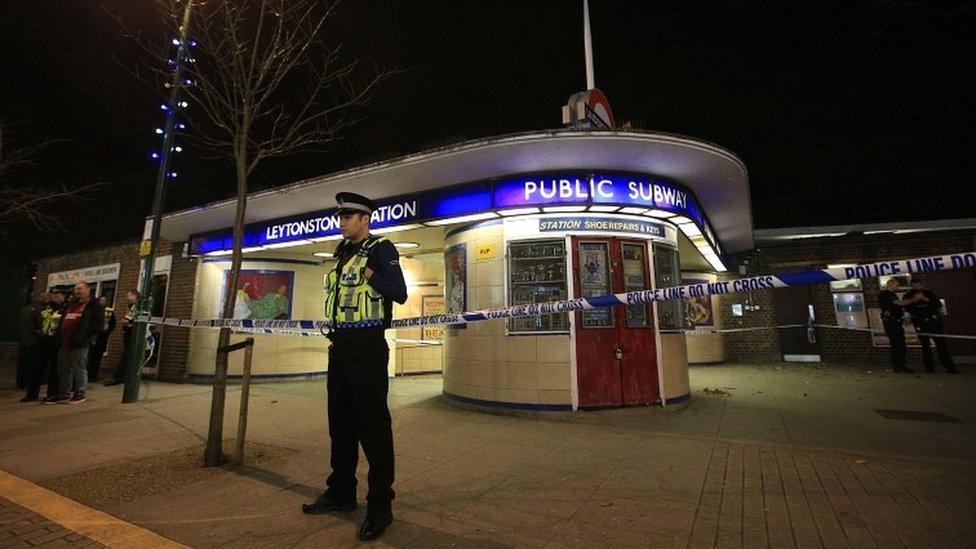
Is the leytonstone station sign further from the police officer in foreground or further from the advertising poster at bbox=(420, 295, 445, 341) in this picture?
the advertising poster at bbox=(420, 295, 445, 341)

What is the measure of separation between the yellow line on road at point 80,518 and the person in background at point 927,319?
42.6 ft

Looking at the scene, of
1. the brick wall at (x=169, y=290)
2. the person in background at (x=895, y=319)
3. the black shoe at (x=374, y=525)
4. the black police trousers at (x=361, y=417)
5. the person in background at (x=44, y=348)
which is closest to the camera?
the black shoe at (x=374, y=525)

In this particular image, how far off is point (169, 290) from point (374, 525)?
36.6 feet

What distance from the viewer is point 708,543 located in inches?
103

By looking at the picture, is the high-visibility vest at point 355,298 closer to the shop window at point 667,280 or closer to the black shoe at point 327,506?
the black shoe at point 327,506

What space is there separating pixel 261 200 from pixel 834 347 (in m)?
14.9

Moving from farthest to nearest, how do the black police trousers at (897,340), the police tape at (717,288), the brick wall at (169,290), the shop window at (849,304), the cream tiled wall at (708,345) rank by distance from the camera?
the cream tiled wall at (708,345) < the shop window at (849,304) < the brick wall at (169,290) < the black police trousers at (897,340) < the police tape at (717,288)

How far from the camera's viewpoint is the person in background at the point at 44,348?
25.6ft

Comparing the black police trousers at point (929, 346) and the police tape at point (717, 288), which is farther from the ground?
the police tape at point (717, 288)

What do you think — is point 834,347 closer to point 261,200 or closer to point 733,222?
point 733,222

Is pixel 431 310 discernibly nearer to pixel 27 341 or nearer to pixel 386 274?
pixel 27 341

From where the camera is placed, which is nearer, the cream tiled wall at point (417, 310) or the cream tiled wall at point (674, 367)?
the cream tiled wall at point (674, 367)

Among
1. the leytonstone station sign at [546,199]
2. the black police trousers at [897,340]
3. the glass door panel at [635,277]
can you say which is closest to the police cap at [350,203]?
the leytonstone station sign at [546,199]

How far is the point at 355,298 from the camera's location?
3.13 meters
